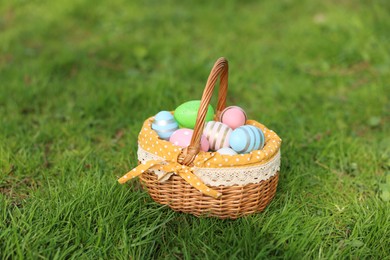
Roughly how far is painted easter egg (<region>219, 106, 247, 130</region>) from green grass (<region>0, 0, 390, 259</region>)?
19.2 inches

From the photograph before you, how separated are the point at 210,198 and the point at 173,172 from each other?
239 mm

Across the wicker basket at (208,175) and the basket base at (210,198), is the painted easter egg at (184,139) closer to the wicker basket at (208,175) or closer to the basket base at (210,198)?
the wicker basket at (208,175)

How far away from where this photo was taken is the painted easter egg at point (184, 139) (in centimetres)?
246

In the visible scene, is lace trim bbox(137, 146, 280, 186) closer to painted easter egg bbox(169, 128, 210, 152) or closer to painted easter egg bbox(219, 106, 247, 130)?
painted easter egg bbox(169, 128, 210, 152)

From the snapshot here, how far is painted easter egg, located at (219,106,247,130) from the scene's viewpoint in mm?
2689

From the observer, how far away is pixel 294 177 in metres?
2.87

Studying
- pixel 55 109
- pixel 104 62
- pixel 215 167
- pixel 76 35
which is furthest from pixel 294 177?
pixel 76 35

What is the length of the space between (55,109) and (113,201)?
170 centimetres

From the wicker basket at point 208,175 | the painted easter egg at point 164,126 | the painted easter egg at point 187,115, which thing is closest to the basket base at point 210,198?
the wicker basket at point 208,175

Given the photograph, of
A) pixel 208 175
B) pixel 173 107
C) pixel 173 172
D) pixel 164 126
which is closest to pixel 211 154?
pixel 208 175

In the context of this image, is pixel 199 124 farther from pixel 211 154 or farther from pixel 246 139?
pixel 246 139

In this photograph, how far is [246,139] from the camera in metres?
2.45

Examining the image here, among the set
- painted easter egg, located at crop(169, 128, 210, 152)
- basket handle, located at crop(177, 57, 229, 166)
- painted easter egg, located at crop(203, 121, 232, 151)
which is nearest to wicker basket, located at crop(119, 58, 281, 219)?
basket handle, located at crop(177, 57, 229, 166)

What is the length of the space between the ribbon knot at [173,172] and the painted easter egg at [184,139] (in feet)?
0.56
